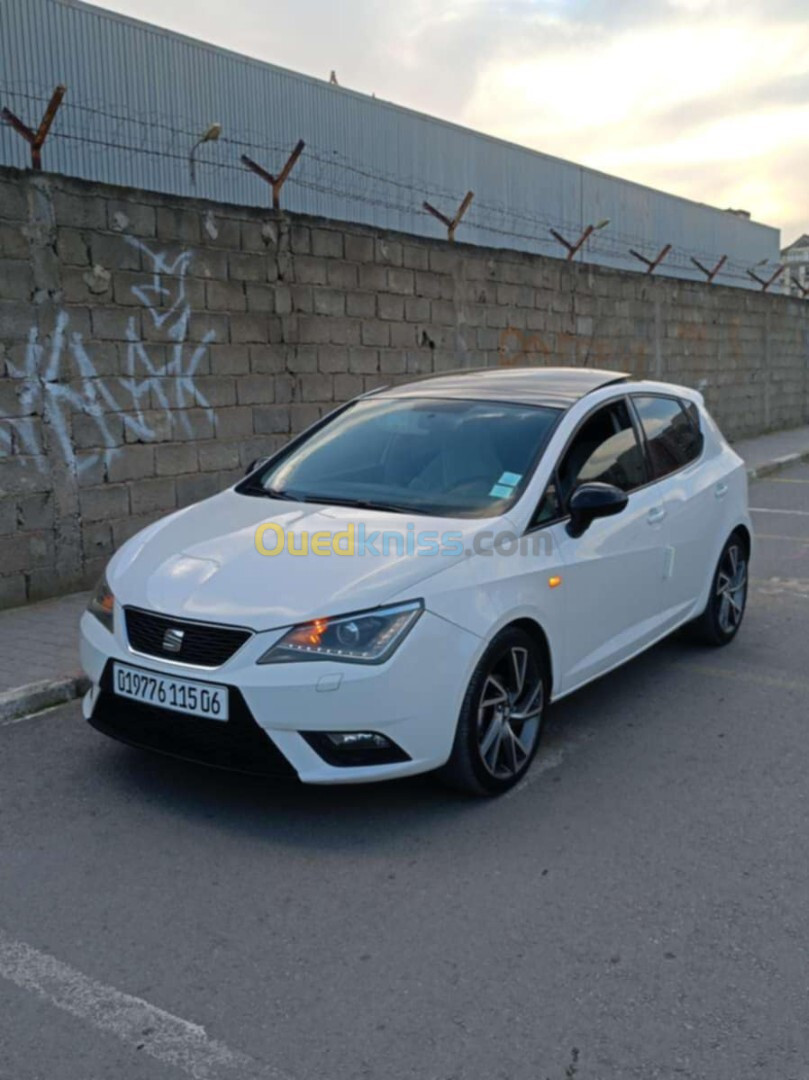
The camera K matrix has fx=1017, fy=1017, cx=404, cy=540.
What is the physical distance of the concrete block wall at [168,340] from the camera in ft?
22.4

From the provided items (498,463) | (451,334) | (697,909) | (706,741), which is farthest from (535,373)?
(451,334)

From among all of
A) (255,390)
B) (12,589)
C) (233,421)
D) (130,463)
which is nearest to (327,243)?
(255,390)

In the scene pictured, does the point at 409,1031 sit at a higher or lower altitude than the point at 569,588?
lower

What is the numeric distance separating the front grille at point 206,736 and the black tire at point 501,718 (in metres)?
0.68

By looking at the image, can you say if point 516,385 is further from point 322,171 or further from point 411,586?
point 322,171

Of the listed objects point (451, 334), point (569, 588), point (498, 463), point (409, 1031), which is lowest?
point (409, 1031)

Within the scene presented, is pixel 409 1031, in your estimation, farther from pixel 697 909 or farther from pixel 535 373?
pixel 535 373

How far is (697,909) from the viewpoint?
3.24 metres

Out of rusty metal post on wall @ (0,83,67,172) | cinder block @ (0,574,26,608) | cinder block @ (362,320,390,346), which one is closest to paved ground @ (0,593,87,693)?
cinder block @ (0,574,26,608)

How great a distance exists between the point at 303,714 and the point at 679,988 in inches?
57.2

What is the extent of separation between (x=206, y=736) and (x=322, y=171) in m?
16.6

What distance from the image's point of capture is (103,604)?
4.12 meters

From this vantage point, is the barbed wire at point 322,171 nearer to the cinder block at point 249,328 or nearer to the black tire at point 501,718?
the cinder block at point 249,328

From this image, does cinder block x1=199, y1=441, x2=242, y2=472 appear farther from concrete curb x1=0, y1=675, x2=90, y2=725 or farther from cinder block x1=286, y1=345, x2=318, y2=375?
concrete curb x1=0, y1=675, x2=90, y2=725
